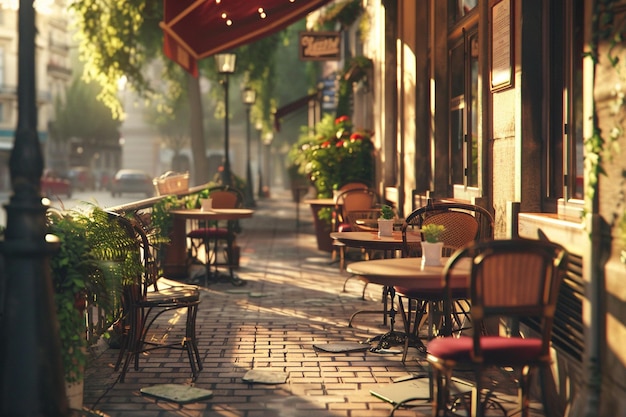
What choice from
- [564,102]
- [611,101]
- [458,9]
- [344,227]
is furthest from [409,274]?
[344,227]

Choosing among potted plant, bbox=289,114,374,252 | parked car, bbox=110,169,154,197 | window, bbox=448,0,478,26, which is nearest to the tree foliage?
parked car, bbox=110,169,154,197

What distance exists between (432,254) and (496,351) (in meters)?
1.11

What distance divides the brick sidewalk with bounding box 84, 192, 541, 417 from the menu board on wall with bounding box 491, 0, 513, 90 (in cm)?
217

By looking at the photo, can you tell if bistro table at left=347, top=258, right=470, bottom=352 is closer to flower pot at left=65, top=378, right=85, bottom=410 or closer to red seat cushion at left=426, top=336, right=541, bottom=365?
red seat cushion at left=426, top=336, right=541, bottom=365

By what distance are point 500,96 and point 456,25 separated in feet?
8.84

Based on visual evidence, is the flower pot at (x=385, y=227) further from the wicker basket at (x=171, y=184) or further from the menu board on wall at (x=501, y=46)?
the wicker basket at (x=171, y=184)

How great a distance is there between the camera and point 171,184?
13.2 meters

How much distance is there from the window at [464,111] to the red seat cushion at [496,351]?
177 inches

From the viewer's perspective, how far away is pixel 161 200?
431 inches

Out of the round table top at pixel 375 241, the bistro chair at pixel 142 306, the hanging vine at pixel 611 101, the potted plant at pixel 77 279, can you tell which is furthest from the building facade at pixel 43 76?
the hanging vine at pixel 611 101

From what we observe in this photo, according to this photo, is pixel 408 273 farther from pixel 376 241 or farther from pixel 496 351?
pixel 376 241

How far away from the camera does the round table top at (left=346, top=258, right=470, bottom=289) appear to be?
478 cm

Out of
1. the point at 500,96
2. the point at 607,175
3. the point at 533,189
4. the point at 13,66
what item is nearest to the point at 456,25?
the point at 500,96

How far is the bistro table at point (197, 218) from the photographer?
10648 mm
